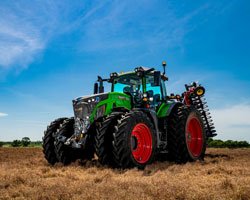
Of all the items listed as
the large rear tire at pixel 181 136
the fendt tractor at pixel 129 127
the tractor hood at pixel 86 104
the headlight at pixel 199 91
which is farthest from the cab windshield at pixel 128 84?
the headlight at pixel 199 91

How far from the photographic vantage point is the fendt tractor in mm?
8016

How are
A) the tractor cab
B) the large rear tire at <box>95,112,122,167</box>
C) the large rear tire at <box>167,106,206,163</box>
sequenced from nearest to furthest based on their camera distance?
1. the large rear tire at <box>95,112,122,167</box>
2. the large rear tire at <box>167,106,206,163</box>
3. the tractor cab

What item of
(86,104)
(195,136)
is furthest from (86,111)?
(195,136)

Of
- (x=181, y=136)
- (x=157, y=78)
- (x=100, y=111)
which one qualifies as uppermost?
(x=157, y=78)

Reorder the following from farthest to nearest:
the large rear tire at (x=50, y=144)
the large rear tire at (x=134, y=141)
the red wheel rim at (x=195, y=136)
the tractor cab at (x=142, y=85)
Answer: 1. the red wheel rim at (x=195, y=136)
2. the tractor cab at (x=142, y=85)
3. the large rear tire at (x=50, y=144)
4. the large rear tire at (x=134, y=141)

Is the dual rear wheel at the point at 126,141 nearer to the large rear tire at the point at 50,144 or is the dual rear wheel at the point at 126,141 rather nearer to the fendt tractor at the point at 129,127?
the fendt tractor at the point at 129,127

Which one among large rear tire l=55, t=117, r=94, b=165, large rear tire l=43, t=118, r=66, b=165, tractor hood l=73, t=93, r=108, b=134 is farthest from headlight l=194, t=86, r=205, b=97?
large rear tire l=43, t=118, r=66, b=165

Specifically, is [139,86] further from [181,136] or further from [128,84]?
[181,136]

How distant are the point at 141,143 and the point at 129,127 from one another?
0.97m

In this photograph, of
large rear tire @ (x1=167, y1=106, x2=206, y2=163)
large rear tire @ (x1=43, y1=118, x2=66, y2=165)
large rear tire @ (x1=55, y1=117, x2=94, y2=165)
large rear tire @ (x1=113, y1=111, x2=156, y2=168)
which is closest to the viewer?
large rear tire @ (x1=113, y1=111, x2=156, y2=168)

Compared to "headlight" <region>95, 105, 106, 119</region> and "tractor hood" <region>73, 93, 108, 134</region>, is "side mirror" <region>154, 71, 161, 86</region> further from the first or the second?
"headlight" <region>95, 105, 106, 119</region>

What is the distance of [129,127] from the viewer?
26.3 ft

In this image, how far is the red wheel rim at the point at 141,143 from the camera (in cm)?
856


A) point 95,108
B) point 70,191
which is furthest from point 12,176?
point 95,108
